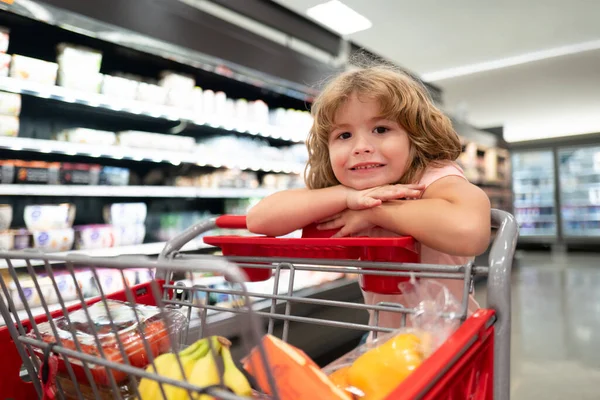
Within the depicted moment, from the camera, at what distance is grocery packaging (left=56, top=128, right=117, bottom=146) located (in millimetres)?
2406

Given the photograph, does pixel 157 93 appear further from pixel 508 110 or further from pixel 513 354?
pixel 508 110

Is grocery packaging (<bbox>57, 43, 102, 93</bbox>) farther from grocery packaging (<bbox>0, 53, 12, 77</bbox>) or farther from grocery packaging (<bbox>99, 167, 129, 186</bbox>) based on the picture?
grocery packaging (<bbox>99, 167, 129, 186</bbox>)

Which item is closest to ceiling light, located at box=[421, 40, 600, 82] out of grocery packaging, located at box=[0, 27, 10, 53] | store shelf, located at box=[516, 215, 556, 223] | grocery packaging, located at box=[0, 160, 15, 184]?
store shelf, located at box=[516, 215, 556, 223]

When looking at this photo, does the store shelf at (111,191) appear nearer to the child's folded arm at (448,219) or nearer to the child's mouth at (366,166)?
the child's mouth at (366,166)

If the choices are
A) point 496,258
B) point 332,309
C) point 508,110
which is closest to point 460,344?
point 496,258

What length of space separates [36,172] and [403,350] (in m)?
2.29

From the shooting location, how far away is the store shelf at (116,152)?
6.88ft

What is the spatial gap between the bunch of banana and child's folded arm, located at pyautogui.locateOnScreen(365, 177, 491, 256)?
385 millimetres

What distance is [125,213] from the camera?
9.09ft

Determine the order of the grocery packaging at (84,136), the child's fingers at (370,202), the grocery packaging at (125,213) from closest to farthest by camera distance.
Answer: the child's fingers at (370,202) → the grocery packaging at (84,136) → the grocery packaging at (125,213)

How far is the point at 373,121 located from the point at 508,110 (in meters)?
9.34

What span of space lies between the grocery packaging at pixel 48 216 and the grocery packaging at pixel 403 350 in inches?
87.6

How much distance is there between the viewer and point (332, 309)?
2.31m

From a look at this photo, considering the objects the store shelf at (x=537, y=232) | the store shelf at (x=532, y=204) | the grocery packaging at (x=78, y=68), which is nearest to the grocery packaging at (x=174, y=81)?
the grocery packaging at (x=78, y=68)
